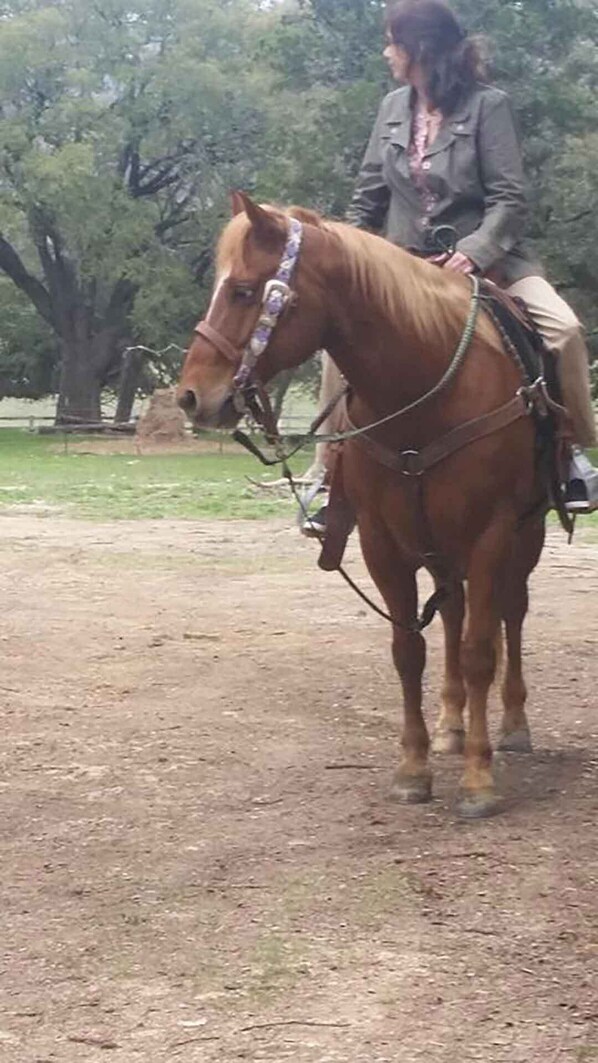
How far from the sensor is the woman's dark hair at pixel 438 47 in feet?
17.9

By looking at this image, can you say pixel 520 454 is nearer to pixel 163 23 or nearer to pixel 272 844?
pixel 272 844

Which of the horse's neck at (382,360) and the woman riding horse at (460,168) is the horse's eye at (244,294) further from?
the woman riding horse at (460,168)

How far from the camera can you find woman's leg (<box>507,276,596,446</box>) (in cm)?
554

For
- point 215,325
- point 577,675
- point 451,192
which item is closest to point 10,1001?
point 215,325

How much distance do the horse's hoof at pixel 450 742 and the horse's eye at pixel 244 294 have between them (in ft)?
8.06

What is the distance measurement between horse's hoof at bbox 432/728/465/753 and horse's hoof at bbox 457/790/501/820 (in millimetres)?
1055

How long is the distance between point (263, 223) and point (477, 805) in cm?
210

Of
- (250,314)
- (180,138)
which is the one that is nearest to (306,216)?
(250,314)

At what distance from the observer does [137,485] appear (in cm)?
2161

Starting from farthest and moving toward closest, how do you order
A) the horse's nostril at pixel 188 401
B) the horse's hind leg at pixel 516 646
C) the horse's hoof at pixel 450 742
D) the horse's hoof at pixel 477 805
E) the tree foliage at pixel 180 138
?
the tree foliage at pixel 180 138
the horse's hoof at pixel 450 742
the horse's hind leg at pixel 516 646
the horse's hoof at pixel 477 805
the horse's nostril at pixel 188 401

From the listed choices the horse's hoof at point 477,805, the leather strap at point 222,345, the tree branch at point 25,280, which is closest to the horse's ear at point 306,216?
the leather strap at point 222,345

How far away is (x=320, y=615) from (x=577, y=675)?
2.35 metres

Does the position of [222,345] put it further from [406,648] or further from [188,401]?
[406,648]

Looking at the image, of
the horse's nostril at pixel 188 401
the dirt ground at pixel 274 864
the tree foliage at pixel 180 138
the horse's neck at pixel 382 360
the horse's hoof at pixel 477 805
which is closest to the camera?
the dirt ground at pixel 274 864
